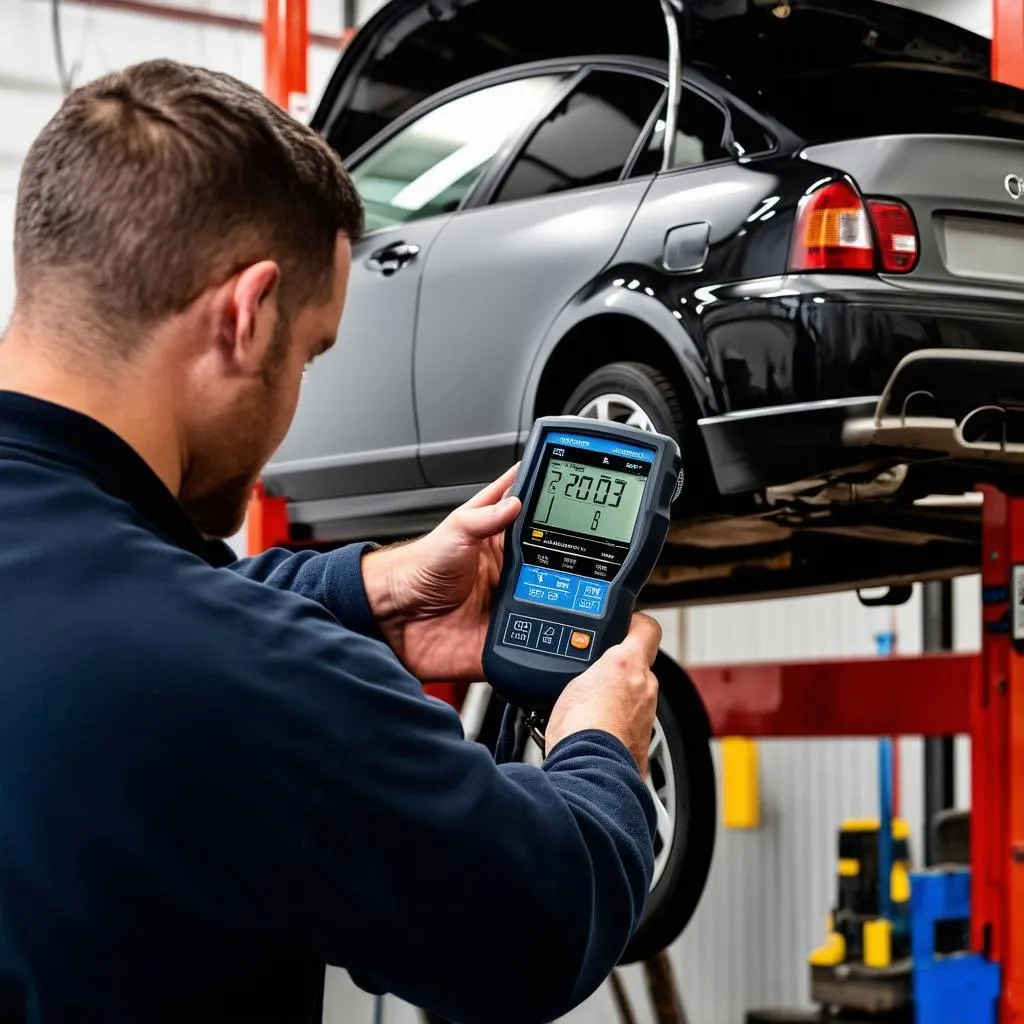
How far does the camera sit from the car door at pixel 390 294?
11.3 ft

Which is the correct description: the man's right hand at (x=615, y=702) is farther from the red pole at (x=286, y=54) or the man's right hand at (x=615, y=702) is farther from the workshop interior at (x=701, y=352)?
the red pole at (x=286, y=54)

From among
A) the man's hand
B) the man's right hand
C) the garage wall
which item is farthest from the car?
the garage wall

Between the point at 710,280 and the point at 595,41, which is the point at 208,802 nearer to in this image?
the point at 710,280

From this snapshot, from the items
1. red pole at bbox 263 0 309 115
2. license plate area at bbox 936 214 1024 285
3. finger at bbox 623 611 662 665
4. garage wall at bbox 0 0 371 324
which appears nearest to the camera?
finger at bbox 623 611 662 665

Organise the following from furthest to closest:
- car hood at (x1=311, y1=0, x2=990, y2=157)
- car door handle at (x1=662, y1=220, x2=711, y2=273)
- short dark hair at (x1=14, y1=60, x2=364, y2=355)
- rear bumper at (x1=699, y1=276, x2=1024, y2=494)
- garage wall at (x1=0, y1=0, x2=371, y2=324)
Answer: garage wall at (x1=0, y1=0, x2=371, y2=324), car hood at (x1=311, y1=0, x2=990, y2=157), car door handle at (x1=662, y1=220, x2=711, y2=273), rear bumper at (x1=699, y1=276, x2=1024, y2=494), short dark hair at (x1=14, y1=60, x2=364, y2=355)

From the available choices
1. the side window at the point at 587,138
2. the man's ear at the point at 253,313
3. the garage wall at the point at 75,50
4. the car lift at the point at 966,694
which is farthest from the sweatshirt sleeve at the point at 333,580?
the garage wall at the point at 75,50

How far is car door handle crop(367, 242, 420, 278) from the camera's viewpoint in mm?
3500

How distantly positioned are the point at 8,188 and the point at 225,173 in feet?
24.4

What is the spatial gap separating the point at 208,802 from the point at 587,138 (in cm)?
243

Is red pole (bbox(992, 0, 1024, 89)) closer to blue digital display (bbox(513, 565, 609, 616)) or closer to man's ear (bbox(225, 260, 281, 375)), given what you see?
blue digital display (bbox(513, 565, 609, 616))

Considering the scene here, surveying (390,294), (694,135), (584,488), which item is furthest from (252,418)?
(390,294)

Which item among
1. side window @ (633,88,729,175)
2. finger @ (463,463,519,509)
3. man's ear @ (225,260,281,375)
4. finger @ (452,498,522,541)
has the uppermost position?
side window @ (633,88,729,175)

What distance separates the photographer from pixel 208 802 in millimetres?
988

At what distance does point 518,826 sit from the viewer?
1.05 m
